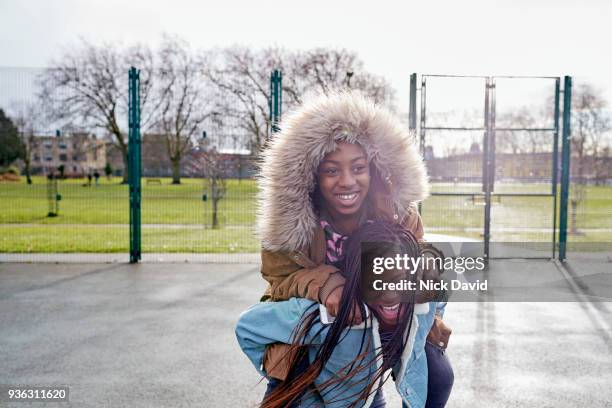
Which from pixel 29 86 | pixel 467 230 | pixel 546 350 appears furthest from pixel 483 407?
pixel 29 86

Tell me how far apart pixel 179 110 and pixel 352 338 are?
779cm

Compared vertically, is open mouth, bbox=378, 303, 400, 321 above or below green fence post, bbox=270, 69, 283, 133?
A: below

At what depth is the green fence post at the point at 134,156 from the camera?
846 centimetres

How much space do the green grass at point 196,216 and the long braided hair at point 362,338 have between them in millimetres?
6830

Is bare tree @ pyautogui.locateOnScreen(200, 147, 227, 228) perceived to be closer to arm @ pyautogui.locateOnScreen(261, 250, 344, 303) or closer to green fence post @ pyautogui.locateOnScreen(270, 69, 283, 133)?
A: green fence post @ pyautogui.locateOnScreen(270, 69, 283, 133)

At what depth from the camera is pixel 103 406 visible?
353 cm

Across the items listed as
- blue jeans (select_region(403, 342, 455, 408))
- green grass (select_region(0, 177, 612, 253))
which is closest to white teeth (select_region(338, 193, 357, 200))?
blue jeans (select_region(403, 342, 455, 408))

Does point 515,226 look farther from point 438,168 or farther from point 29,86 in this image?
point 29,86

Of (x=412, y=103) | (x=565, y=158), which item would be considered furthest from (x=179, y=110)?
(x=565, y=158)

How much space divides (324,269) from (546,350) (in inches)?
128

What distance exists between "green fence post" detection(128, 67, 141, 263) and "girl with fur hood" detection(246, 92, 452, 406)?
660 centimetres

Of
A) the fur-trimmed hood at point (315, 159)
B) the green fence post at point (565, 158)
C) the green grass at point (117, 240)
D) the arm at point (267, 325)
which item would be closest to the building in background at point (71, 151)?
the green grass at point (117, 240)

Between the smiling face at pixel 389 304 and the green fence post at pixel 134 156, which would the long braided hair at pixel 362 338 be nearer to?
the smiling face at pixel 389 304

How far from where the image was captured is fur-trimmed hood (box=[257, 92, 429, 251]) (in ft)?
7.36
